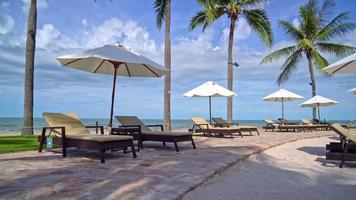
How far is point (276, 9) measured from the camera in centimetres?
1912

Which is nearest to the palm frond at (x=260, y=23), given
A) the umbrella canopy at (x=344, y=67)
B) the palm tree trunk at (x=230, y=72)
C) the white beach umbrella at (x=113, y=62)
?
the palm tree trunk at (x=230, y=72)

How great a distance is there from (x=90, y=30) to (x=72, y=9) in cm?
147

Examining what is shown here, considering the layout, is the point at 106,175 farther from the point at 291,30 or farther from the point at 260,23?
the point at 291,30

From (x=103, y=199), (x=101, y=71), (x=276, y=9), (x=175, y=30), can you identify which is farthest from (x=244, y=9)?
(x=103, y=199)

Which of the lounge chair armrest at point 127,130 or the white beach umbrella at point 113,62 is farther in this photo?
the lounge chair armrest at point 127,130

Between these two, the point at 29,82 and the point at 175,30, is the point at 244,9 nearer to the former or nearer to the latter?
the point at 175,30

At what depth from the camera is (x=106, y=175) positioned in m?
4.50

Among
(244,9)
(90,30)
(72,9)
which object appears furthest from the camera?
(244,9)

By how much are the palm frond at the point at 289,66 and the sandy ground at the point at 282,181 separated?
1706 centimetres

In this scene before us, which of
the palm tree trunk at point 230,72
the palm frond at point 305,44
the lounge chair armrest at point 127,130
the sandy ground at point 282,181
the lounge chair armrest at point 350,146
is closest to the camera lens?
the sandy ground at point 282,181

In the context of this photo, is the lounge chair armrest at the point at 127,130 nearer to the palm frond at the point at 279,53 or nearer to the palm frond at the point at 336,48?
the palm frond at the point at 279,53

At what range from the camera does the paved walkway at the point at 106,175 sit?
354 cm

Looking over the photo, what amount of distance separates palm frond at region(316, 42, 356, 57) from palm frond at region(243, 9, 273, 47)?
21.5 ft

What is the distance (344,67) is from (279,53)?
54.5ft
